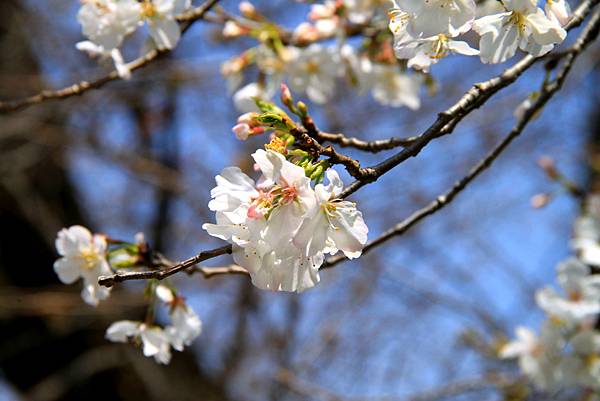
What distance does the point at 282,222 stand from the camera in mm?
857

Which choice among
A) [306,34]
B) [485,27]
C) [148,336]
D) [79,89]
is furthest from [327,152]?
[306,34]

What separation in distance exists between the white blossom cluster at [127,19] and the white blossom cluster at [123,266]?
42cm

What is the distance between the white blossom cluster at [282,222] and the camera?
0.83m

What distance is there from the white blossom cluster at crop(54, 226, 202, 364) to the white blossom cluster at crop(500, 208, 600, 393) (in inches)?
44.2

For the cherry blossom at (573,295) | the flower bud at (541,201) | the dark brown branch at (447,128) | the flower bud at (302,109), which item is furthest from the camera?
the flower bud at (541,201)

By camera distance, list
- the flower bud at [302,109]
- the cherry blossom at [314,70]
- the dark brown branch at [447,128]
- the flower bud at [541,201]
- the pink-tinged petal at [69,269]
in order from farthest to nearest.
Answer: the flower bud at [541,201] → the cherry blossom at [314,70] → the pink-tinged petal at [69,269] → the flower bud at [302,109] → the dark brown branch at [447,128]

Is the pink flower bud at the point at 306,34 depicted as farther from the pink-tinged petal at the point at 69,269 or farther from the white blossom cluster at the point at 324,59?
the pink-tinged petal at the point at 69,269

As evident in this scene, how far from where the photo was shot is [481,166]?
3.95 feet

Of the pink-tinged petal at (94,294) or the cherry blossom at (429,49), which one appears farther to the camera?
the pink-tinged petal at (94,294)

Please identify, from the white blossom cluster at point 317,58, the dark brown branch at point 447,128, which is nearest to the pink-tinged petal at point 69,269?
the dark brown branch at point 447,128

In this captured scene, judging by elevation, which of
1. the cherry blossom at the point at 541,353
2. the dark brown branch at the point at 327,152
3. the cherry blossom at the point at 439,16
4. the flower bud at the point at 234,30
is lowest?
the cherry blossom at the point at 541,353

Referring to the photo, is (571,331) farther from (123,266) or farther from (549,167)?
(123,266)

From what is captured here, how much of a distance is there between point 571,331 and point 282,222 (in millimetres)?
1467

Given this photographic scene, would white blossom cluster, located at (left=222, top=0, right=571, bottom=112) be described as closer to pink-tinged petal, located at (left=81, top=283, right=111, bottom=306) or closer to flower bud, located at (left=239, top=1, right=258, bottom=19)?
flower bud, located at (left=239, top=1, right=258, bottom=19)
